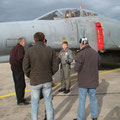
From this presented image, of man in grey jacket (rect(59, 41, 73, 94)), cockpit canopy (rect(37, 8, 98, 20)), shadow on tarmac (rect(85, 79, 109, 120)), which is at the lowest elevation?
shadow on tarmac (rect(85, 79, 109, 120))

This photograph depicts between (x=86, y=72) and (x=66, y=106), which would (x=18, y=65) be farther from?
(x=86, y=72)

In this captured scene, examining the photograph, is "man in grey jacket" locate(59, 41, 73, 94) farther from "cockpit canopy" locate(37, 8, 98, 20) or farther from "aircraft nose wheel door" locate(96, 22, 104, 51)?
"aircraft nose wheel door" locate(96, 22, 104, 51)

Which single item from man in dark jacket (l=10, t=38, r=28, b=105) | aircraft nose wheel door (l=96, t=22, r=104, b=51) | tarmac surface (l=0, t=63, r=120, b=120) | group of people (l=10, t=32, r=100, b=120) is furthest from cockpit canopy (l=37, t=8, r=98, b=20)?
group of people (l=10, t=32, r=100, b=120)

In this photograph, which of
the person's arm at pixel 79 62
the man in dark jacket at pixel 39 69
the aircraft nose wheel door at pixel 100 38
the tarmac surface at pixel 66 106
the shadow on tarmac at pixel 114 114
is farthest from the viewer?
the aircraft nose wheel door at pixel 100 38

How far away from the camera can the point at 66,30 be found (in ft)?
23.2

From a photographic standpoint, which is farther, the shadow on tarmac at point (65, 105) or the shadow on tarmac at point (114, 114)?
the shadow on tarmac at point (65, 105)

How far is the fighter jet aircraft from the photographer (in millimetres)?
5652

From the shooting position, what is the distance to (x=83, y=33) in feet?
24.4

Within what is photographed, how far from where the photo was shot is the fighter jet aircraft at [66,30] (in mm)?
5652

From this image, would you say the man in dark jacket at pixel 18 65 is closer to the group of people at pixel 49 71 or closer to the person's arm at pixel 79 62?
→ the group of people at pixel 49 71

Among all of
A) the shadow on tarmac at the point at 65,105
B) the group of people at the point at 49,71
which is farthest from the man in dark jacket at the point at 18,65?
the group of people at the point at 49,71

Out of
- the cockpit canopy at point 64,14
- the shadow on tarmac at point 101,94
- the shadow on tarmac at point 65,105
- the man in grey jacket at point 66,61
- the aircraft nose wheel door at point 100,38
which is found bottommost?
the shadow on tarmac at point 101,94

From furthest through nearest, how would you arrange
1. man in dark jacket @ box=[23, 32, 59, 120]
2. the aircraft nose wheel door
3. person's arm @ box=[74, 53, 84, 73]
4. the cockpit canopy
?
the aircraft nose wheel door < the cockpit canopy < person's arm @ box=[74, 53, 84, 73] < man in dark jacket @ box=[23, 32, 59, 120]

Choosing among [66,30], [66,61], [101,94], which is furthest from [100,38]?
[101,94]
